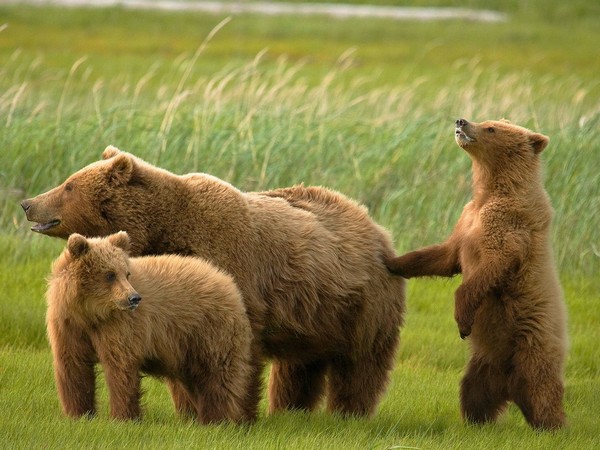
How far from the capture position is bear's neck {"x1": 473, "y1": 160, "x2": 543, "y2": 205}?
702 cm

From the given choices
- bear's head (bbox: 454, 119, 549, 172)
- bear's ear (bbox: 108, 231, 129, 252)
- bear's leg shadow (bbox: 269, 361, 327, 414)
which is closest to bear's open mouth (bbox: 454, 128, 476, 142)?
bear's head (bbox: 454, 119, 549, 172)

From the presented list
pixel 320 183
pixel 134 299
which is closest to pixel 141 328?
pixel 134 299

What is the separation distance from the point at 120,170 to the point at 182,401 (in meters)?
1.38

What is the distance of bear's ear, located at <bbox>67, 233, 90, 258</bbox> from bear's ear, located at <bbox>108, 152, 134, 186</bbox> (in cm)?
68

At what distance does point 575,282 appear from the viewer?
11000mm

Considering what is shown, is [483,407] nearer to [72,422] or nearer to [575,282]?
[72,422]

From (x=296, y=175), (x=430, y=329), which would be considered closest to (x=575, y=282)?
(x=430, y=329)

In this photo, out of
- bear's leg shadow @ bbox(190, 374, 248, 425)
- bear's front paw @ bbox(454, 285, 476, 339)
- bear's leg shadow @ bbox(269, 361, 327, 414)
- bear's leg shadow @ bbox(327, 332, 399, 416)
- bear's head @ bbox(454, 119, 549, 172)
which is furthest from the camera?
bear's leg shadow @ bbox(269, 361, 327, 414)

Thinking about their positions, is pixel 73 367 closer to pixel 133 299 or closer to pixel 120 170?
pixel 133 299

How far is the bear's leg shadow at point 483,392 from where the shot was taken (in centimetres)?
702

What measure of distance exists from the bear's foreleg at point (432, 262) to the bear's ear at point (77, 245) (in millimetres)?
2104

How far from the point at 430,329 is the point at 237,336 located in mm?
3715

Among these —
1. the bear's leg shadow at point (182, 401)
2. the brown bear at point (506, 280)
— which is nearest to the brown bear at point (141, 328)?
the bear's leg shadow at point (182, 401)

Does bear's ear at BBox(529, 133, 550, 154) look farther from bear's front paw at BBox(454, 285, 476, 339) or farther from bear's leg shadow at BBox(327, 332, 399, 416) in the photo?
bear's leg shadow at BBox(327, 332, 399, 416)
